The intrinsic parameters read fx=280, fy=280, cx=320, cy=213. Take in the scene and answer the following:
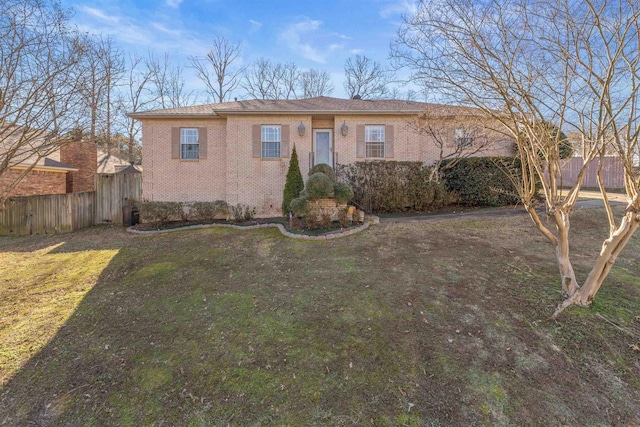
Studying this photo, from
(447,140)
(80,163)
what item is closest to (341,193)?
(447,140)

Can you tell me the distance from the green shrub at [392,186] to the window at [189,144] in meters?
5.93

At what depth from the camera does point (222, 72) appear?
886 inches

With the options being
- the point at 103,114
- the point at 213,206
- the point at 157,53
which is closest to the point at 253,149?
the point at 213,206

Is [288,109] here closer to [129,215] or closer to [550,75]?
[129,215]

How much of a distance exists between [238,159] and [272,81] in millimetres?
16192

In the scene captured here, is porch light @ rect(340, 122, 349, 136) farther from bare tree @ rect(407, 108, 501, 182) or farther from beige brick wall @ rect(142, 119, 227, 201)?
beige brick wall @ rect(142, 119, 227, 201)

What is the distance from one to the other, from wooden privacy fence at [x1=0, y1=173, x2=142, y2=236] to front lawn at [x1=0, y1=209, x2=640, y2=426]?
202 inches

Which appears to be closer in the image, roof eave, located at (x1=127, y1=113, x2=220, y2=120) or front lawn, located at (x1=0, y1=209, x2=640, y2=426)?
front lawn, located at (x1=0, y1=209, x2=640, y2=426)

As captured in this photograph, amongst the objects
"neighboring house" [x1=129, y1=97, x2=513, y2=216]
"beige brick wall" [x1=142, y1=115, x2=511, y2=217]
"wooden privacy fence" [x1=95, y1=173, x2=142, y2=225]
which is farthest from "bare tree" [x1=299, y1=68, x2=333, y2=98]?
"wooden privacy fence" [x1=95, y1=173, x2=142, y2=225]

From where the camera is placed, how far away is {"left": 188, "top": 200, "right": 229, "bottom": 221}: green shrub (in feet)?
32.9

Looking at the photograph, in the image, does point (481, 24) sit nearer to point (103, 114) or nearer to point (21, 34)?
point (21, 34)

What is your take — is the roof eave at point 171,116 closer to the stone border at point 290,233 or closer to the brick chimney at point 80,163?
the stone border at point 290,233

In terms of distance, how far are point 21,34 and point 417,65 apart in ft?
28.3

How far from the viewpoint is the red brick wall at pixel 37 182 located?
1058cm
